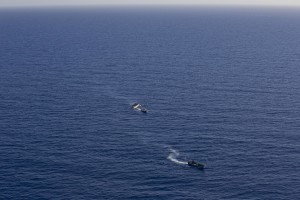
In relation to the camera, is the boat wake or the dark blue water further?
the boat wake

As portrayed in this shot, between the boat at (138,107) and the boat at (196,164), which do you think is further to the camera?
the boat at (138,107)

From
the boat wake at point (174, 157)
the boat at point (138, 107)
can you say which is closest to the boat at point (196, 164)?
the boat wake at point (174, 157)

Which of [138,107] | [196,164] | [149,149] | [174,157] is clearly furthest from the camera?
[138,107]

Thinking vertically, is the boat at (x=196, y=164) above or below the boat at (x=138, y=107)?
below

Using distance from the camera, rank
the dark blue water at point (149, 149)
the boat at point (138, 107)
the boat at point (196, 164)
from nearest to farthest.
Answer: the dark blue water at point (149, 149) → the boat at point (196, 164) → the boat at point (138, 107)

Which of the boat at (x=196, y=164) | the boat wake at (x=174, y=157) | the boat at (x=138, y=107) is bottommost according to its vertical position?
the boat at (x=196, y=164)

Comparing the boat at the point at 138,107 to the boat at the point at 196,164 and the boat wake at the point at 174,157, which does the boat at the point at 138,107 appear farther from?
the boat at the point at 196,164

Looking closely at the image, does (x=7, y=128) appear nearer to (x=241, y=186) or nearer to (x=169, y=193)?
(x=169, y=193)

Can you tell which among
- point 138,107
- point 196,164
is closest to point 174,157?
point 196,164

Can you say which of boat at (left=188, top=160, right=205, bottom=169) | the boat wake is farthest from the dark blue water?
boat at (left=188, top=160, right=205, bottom=169)

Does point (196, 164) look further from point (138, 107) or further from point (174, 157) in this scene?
point (138, 107)

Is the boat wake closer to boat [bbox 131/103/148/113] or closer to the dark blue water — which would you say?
the dark blue water

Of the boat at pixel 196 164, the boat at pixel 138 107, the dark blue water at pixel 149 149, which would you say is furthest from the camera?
the boat at pixel 138 107
